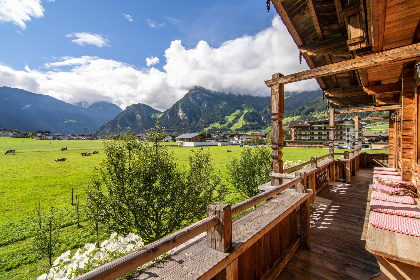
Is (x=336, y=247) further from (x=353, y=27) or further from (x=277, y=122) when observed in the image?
(x=353, y=27)

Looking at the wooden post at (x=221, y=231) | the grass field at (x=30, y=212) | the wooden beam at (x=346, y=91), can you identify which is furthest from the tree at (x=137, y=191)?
the wooden beam at (x=346, y=91)

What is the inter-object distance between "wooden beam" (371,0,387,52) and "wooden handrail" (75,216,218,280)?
3270mm

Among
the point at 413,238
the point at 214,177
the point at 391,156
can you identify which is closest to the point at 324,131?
the point at 391,156

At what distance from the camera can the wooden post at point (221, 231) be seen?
1.92 metres

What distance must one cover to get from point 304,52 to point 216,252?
5.27 m

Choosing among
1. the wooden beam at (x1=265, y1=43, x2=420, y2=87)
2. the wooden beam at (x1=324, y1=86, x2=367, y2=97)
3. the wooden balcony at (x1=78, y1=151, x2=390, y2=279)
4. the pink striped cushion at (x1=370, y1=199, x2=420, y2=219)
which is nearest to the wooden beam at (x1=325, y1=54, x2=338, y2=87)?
the wooden beam at (x1=324, y1=86, x2=367, y2=97)

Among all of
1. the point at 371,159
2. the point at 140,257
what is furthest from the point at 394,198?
the point at 371,159

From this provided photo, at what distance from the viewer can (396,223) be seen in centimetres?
309

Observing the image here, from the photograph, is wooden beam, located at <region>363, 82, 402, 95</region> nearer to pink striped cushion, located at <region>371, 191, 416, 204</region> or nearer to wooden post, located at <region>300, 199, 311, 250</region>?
pink striped cushion, located at <region>371, 191, 416, 204</region>

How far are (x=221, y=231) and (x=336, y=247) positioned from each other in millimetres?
3761

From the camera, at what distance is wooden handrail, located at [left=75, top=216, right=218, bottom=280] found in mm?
1144

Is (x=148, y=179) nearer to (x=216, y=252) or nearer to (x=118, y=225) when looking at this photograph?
(x=118, y=225)

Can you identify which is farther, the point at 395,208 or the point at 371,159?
the point at 371,159

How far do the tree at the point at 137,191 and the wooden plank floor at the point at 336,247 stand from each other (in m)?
5.06
